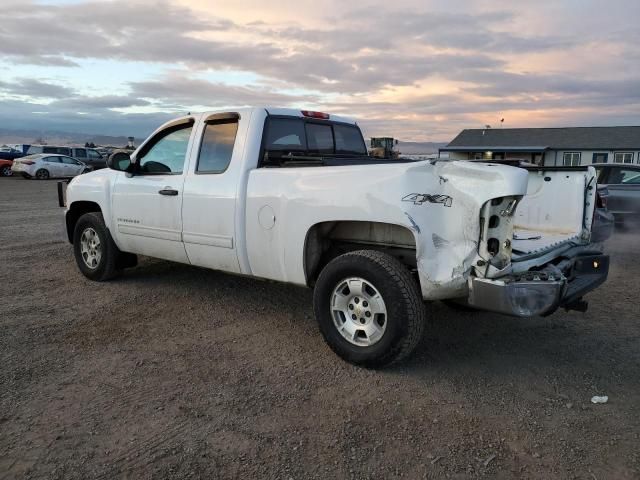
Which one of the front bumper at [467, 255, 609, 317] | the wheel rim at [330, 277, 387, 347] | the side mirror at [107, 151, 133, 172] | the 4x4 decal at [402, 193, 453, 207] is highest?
the side mirror at [107, 151, 133, 172]

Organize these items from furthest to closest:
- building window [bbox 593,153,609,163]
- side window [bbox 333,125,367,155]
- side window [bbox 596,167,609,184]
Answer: building window [bbox 593,153,609,163] < side window [bbox 596,167,609,184] < side window [bbox 333,125,367,155]

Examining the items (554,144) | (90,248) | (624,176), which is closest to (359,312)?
(90,248)

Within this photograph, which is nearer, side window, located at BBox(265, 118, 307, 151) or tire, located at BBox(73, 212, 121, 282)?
side window, located at BBox(265, 118, 307, 151)

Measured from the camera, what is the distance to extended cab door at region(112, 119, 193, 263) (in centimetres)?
535

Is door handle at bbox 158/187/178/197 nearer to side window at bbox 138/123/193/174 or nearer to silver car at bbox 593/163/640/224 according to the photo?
side window at bbox 138/123/193/174

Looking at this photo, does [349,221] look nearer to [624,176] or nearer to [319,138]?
[319,138]

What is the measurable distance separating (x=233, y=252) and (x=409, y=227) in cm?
181

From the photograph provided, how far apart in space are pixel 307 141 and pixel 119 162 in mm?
2110

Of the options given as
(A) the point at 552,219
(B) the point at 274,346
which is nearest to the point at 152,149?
(B) the point at 274,346

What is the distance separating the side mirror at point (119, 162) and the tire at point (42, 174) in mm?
25988

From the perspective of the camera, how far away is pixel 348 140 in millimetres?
6090

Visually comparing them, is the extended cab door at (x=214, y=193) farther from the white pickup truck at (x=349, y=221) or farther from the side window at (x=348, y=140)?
the side window at (x=348, y=140)

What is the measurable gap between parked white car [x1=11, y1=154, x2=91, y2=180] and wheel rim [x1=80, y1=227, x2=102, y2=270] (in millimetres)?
23095

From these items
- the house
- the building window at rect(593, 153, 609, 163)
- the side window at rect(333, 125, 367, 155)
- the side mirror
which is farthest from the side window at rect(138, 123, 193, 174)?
the building window at rect(593, 153, 609, 163)
